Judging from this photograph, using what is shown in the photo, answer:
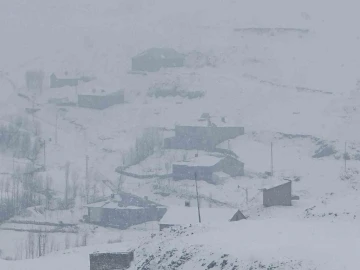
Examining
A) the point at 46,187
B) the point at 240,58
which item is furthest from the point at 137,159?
the point at 240,58

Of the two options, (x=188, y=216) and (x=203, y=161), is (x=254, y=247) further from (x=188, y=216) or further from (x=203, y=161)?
(x=203, y=161)

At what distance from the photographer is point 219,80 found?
57500mm

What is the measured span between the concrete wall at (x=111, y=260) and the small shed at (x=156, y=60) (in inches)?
1717

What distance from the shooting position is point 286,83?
57.1 meters

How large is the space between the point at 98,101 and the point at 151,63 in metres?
6.63

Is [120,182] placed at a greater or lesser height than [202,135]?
lesser

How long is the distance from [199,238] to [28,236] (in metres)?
18.8

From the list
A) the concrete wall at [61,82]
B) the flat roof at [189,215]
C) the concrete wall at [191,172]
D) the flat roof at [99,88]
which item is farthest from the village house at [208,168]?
the concrete wall at [61,82]

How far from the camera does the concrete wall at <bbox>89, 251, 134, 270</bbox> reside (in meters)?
16.0

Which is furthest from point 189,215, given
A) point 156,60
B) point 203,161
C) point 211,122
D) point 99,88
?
point 156,60

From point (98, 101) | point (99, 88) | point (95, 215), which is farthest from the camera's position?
point (99, 88)

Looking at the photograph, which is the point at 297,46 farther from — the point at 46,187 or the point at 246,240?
the point at 246,240

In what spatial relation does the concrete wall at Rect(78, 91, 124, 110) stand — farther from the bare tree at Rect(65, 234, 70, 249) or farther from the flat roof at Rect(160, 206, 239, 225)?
the flat roof at Rect(160, 206, 239, 225)

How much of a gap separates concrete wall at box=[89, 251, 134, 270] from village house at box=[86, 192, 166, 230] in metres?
19.9
